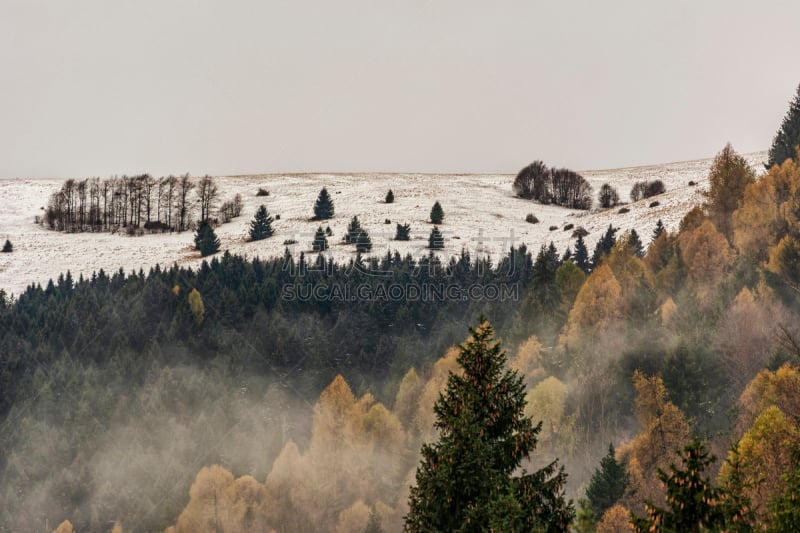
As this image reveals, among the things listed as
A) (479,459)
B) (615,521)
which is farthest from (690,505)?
(615,521)

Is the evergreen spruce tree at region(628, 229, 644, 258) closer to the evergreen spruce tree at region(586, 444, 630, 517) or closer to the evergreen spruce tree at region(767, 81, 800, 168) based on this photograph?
the evergreen spruce tree at region(767, 81, 800, 168)

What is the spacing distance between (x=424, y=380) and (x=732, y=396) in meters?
37.4

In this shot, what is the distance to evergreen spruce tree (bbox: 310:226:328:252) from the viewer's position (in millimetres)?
110188

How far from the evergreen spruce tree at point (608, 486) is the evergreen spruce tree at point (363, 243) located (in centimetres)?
6628

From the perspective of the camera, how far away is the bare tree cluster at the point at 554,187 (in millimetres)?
153000

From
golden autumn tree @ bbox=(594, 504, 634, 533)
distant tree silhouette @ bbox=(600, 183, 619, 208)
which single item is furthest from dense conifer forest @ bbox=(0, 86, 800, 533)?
distant tree silhouette @ bbox=(600, 183, 619, 208)

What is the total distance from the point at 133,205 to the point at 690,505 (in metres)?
156

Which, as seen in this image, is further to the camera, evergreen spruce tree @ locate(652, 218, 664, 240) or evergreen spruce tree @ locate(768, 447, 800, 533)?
evergreen spruce tree @ locate(652, 218, 664, 240)

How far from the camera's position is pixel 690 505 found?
10.4 m

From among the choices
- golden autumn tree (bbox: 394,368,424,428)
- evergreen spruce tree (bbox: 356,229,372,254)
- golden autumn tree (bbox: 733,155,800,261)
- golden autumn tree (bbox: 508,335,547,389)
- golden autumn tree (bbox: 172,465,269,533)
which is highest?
golden autumn tree (bbox: 733,155,800,261)

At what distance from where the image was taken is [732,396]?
60.0 meters

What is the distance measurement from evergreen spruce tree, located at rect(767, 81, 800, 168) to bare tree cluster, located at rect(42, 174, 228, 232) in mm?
102526

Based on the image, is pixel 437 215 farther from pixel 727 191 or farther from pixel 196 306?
pixel 727 191

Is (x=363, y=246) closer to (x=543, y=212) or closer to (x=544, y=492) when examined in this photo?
(x=543, y=212)
